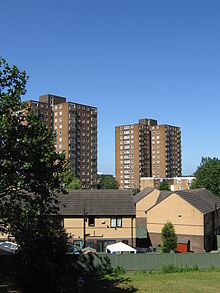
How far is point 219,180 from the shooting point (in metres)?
74.3

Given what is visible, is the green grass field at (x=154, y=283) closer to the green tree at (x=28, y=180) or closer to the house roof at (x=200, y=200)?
the green tree at (x=28, y=180)

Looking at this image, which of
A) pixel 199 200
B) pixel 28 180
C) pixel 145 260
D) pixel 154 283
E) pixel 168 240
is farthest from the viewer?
pixel 199 200

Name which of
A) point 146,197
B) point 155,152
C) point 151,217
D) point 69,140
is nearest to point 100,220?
point 151,217

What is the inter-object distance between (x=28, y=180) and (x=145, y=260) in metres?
16.7

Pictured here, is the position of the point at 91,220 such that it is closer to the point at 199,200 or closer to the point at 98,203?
the point at 98,203

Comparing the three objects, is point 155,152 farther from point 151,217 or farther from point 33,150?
point 33,150

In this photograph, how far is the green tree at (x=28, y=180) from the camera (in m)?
18.3

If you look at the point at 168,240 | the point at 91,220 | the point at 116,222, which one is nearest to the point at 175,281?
the point at 168,240

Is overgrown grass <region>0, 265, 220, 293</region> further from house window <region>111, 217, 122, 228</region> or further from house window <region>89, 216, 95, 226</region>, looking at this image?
house window <region>89, 216, 95, 226</region>

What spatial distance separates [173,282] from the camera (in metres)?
27.9

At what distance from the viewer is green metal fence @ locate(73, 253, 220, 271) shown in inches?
1243

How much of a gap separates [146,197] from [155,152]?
87.1 m

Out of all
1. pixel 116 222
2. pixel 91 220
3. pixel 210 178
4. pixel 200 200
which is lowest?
pixel 116 222

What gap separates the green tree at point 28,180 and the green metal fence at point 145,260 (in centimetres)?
1210
